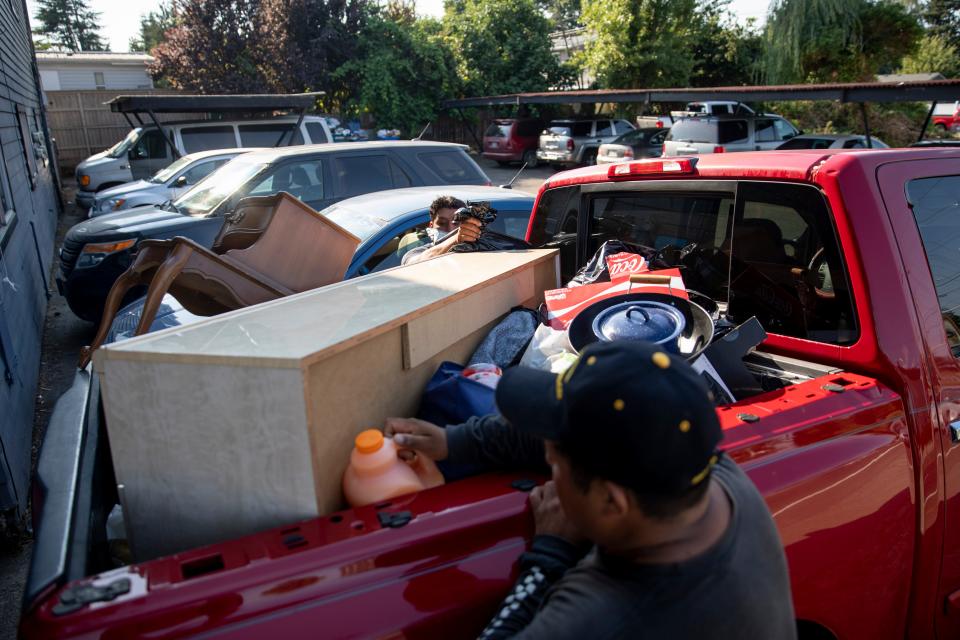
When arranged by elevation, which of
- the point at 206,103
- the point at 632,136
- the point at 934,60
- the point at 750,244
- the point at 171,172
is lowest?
the point at 750,244

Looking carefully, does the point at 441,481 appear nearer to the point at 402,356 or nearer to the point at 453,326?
the point at 402,356

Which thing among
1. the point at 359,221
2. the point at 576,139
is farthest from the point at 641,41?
the point at 359,221

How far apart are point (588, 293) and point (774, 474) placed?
1.09 metres

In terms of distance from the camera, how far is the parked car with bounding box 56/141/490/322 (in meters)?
6.81

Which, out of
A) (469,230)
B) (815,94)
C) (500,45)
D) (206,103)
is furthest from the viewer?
(500,45)

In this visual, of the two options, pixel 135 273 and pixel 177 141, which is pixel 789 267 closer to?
pixel 135 273

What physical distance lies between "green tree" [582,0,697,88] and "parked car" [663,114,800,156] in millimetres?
6849

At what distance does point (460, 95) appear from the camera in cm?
2564

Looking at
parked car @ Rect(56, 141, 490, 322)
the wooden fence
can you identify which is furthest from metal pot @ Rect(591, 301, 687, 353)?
the wooden fence

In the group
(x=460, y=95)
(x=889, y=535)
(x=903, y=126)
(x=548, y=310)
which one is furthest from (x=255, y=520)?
(x=903, y=126)

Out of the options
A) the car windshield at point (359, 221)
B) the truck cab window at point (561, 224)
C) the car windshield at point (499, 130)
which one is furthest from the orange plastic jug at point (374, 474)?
the car windshield at point (499, 130)

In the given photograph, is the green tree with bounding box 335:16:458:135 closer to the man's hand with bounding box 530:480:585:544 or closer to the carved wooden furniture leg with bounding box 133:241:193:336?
the carved wooden furniture leg with bounding box 133:241:193:336

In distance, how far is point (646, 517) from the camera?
106 centimetres

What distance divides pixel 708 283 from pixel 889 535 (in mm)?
1200
